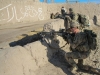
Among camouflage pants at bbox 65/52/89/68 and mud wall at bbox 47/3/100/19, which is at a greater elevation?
mud wall at bbox 47/3/100/19

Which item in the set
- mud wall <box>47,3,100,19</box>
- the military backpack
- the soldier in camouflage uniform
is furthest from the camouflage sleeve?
mud wall <box>47,3,100,19</box>

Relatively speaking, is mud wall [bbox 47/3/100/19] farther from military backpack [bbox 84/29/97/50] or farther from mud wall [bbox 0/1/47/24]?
military backpack [bbox 84/29/97/50]

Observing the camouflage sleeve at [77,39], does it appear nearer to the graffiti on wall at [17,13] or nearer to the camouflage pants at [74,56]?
the camouflage pants at [74,56]

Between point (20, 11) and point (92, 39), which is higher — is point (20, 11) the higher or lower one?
the higher one

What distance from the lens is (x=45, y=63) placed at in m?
4.03

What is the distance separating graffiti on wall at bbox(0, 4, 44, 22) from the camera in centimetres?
1253

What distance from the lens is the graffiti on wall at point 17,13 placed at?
41.1 feet

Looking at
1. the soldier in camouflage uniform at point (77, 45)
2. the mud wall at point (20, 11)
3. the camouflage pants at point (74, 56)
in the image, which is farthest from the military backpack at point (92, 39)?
the mud wall at point (20, 11)

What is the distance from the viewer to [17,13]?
44.8 ft

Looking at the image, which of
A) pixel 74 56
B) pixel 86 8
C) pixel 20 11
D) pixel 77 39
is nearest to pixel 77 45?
pixel 77 39

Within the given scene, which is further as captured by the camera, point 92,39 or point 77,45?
point 77,45

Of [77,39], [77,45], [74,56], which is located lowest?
[74,56]

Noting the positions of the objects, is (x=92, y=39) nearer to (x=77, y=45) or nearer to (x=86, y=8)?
(x=77, y=45)

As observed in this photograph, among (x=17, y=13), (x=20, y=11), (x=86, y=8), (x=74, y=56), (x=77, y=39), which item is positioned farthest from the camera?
(x=86, y=8)
